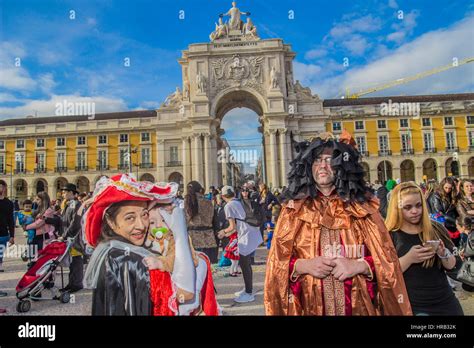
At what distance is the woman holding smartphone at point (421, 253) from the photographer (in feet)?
7.91

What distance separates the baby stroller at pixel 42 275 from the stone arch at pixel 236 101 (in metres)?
24.9

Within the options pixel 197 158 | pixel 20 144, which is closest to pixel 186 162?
pixel 197 158

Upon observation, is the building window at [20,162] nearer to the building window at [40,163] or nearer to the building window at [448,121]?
the building window at [40,163]

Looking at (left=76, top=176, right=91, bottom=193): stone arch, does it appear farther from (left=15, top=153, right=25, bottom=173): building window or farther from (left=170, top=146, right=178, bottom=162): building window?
(left=170, top=146, right=178, bottom=162): building window

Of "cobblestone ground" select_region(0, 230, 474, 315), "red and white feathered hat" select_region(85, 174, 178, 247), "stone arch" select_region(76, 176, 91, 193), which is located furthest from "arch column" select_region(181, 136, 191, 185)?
"red and white feathered hat" select_region(85, 174, 178, 247)

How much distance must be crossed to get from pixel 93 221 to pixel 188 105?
89.4ft

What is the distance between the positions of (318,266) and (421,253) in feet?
2.78

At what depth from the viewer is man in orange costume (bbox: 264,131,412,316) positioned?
2.26 metres

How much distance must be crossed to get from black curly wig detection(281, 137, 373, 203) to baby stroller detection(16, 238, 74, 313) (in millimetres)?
4162

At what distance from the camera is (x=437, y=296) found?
7.91 ft

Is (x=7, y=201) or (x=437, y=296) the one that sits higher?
(x=7, y=201)
